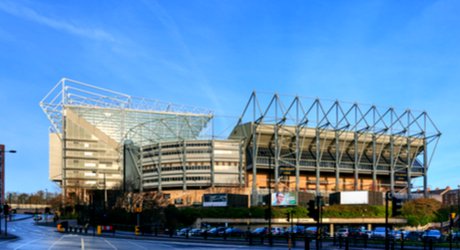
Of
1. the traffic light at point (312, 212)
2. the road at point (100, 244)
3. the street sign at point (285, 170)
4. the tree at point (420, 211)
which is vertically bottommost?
the tree at point (420, 211)

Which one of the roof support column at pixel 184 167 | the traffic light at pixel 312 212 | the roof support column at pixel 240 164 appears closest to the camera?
the traffic light at pixel 312 212

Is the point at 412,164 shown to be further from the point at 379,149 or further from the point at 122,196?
the point at 122,196

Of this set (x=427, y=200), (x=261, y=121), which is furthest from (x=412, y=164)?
(x=261, y=121)

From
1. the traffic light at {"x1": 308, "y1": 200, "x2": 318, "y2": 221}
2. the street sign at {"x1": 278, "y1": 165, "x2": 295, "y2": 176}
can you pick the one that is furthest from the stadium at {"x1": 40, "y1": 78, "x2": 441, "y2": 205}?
the traffic light at {"x1": 308, "y1": 200, "x2": 318, "y2": 221}

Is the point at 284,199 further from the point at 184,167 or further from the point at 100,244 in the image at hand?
the point at 100,244

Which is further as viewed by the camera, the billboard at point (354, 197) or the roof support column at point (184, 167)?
the roof support column at point (184, 167)

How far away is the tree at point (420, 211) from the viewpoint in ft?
378

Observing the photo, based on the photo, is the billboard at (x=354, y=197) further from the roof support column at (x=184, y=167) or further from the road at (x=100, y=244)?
the road at (x=100, y=244)

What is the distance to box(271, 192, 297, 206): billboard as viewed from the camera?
118 m

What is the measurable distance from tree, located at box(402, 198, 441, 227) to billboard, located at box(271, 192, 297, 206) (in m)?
23.5

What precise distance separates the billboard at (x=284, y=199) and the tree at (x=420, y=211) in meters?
23.5

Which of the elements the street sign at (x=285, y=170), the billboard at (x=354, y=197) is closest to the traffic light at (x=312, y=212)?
the billboard at (x=354, y=197)

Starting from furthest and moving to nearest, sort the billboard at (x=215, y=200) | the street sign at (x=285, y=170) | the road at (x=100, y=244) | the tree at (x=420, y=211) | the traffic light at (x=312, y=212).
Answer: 1. the street sign at (x=285, y=170)
2. the tree at (x=420, y=211)
3. the billboard at (x=215, y=200)
4. the road at (x=100, y=244)
5. the traffic light at (x=312, y=212)

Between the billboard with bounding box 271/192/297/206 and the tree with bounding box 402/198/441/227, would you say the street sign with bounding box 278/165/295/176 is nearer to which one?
the billboard with bounding box 271/192/297/206
